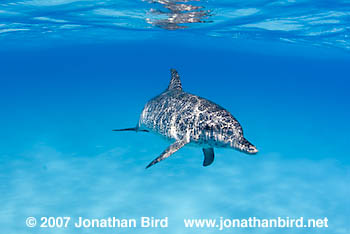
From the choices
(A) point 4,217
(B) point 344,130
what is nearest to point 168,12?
(A) point 4,217

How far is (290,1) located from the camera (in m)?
16.1

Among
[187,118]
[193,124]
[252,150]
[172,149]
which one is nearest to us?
[252,150]

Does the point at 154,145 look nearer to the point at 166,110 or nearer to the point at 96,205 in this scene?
the point at 96,205

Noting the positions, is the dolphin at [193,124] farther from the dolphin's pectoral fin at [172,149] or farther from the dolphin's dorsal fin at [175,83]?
the dolphin's dorsal fin at [175,83]

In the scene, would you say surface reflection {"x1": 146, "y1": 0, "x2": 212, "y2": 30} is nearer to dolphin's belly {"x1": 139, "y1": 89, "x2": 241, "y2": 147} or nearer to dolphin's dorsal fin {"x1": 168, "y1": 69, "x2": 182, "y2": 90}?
dolphin's dorsal fin {"x1": 168, "y1": 69, "x2": 182, "y2": 90}

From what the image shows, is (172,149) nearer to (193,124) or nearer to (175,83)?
(193,124)

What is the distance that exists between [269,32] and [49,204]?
21727 mm

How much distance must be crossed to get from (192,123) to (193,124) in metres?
0.05

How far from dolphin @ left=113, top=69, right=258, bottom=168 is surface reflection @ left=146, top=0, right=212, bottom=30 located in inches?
318

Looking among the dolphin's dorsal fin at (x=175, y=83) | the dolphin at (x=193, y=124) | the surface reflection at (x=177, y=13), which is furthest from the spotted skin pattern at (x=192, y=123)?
the surface reflection at (x=177, y=13)

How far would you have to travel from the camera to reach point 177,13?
19172 mm

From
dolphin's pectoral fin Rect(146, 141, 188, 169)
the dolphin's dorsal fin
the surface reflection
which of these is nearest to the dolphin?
dolphin's pectoral fin Rect(146, 141, 188, 169)

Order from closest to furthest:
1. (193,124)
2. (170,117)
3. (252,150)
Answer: (252,150) → (193,124) → (170,117)

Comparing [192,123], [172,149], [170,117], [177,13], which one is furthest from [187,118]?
[177,13]
